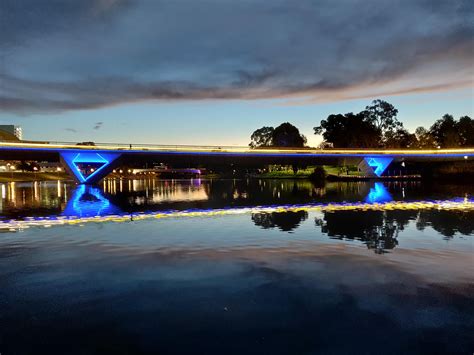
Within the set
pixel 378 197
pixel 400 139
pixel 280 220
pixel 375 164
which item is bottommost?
pixel 378 197

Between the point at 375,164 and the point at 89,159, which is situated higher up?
the point at 89,159

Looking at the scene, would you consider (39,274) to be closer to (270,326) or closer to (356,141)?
(270,326)

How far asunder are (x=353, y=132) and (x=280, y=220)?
133494 millimetres

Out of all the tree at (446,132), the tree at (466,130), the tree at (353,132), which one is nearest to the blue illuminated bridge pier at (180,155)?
the tree at (446,132)

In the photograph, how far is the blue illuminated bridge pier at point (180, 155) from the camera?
84625 mm

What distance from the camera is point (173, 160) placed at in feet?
313

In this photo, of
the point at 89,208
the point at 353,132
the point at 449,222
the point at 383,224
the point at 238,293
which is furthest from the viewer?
the point at 353,132

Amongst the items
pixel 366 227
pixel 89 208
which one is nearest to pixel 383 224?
pixel 366 227

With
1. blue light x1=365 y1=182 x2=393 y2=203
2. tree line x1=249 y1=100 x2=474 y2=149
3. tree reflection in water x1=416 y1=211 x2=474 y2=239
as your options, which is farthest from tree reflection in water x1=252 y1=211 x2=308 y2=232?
tree line x1=249 y1=100 x2=474 y2=149

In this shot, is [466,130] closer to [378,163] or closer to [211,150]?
[378,163]

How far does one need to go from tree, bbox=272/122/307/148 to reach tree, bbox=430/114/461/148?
59.9 m

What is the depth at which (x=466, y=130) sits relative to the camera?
154750mm

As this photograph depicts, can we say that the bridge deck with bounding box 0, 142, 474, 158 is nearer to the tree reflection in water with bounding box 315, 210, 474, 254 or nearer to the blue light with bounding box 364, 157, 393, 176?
the blue light with bounding box 364, 157, 393, 176

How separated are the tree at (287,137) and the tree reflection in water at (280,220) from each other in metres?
138
